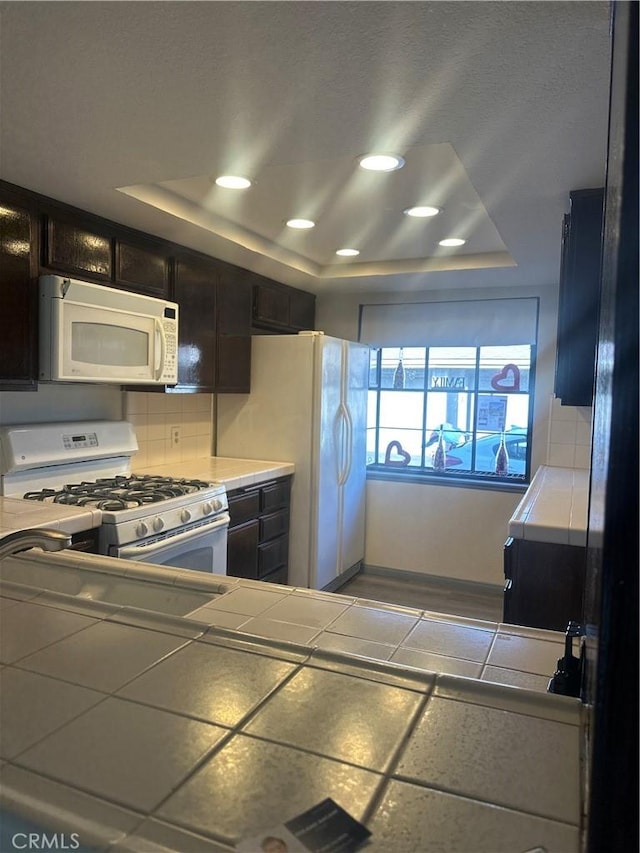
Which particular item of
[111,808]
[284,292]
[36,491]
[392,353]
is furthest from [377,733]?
[392,353]

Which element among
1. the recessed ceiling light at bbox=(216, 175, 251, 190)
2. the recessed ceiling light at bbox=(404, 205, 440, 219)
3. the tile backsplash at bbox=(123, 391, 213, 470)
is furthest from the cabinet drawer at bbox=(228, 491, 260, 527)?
the recessed ceiling light at bbox=(404, 205, 440, 219)

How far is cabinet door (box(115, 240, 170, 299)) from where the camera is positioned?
2.73 m

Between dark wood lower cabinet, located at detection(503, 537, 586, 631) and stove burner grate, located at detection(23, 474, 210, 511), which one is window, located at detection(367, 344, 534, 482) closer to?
stove burner grate, located at detection(23, 474, 210, 511)

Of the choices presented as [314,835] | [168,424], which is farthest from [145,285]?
[314,835]

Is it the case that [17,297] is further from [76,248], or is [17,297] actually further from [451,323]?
[451,323]

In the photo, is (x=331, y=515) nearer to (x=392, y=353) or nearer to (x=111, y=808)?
(x=392, y=353)

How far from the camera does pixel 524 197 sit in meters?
2.10

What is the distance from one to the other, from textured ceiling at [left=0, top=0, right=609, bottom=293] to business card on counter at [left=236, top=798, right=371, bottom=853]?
128 centimetres

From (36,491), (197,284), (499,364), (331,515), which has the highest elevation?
(197,284)

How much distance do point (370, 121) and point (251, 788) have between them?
1568mm

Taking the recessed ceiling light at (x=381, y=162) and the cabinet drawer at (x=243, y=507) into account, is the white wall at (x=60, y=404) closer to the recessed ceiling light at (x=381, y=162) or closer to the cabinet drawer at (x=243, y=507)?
the cabinet drawer at (x=243, y=507)

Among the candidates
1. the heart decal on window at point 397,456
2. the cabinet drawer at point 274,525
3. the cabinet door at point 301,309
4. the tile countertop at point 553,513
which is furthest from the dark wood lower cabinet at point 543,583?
the cabinet door at point 301,309

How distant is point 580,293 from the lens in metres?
2.06

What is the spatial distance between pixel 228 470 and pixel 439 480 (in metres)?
1.66
